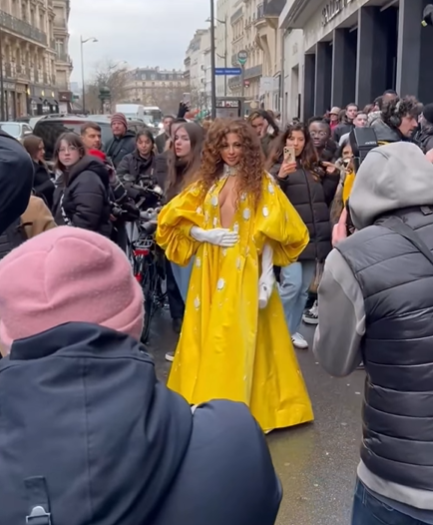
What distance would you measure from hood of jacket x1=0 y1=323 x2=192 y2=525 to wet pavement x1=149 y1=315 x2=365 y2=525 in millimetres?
2685

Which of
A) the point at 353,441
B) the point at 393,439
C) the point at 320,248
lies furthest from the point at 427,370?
the point at 320,248

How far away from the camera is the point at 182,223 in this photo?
496 cm

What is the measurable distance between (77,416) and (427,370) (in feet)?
3.96

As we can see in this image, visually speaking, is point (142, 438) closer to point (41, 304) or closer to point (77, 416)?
point (77, 416)

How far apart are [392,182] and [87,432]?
1.43m

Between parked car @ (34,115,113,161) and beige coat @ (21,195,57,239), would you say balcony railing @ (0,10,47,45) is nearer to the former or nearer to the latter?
parked car @ (34,115,113,161)

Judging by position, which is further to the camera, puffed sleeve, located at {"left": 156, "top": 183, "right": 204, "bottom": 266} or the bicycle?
the bicycle

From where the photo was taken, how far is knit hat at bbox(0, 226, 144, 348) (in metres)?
1.39

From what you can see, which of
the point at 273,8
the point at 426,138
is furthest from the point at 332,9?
the point at 273,8

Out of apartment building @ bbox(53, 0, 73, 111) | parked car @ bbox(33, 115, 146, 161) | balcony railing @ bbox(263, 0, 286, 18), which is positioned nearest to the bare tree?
apartment building @ bbox(53, 0, 73, 111)

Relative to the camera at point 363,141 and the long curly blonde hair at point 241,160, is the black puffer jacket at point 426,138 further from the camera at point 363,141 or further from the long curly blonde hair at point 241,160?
the long curly blonde hair at point 241,160

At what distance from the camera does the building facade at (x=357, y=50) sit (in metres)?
16.0

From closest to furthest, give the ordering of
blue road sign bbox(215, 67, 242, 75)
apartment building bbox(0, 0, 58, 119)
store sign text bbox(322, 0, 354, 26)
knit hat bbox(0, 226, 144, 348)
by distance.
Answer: knit hat bbox(0, 226, 144, 348) → store sign text bbox(322, 0, 354, 26) → blue road sign bbox(215, 67, 242, 75) → apartment building bbox(0, 0, 58, 119)

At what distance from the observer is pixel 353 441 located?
4.67 metres
